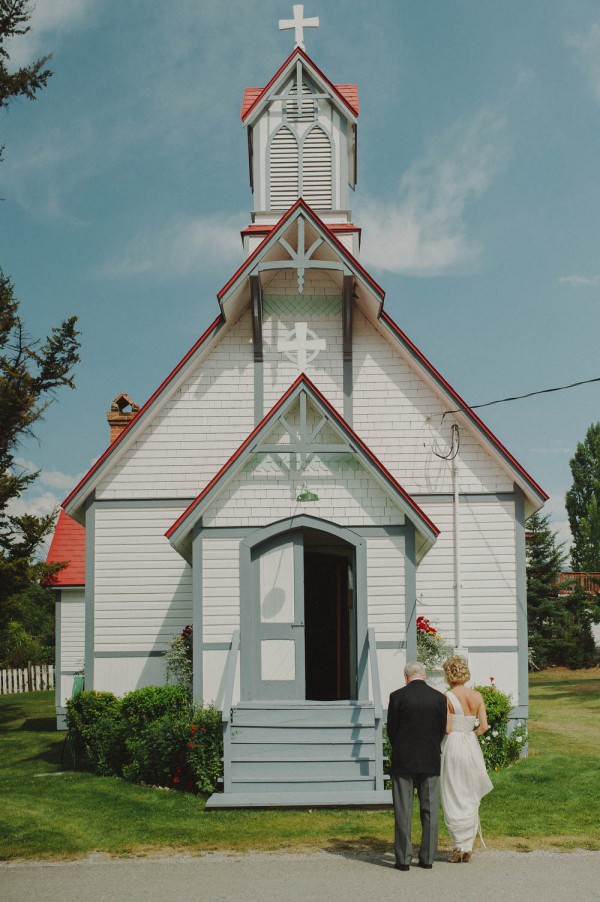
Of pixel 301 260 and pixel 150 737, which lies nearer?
pixel 150 737

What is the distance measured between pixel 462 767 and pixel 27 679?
30113mm

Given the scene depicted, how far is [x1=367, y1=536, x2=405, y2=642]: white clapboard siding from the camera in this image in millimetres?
13844

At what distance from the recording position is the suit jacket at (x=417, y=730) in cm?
860

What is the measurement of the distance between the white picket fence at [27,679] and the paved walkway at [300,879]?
28.2 meters

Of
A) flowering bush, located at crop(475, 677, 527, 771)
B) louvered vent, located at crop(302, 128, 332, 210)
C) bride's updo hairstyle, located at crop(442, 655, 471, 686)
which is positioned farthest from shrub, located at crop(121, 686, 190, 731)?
louvered vent, located at crop(302, 128, 332, 210)

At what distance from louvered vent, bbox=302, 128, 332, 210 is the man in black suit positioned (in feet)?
41.0

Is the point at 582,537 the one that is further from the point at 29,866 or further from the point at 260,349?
the point at 29,866

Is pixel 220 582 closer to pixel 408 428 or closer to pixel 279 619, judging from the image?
pixel 279 619

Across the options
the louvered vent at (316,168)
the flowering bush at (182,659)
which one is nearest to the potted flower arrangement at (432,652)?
the flowering bush at (182,659)

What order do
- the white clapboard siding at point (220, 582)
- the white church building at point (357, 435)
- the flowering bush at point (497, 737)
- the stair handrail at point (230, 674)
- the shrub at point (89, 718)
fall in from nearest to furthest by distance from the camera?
the stair handrail at point (230, 674)
the white clapboard siding at point (220, 582)
the flowering bush at point (497, 737)
the shrub at point (89, 718)
the white church building at point (357, 435)

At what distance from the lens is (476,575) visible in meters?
16.8

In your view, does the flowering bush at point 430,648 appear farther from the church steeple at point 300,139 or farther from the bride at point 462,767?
the church steeple at point 300,139

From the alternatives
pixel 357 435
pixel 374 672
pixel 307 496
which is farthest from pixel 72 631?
pixel 374 672

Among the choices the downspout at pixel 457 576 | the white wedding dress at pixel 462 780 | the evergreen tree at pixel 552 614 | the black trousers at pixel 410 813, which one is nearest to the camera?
the black trousers at pixel 410 813
